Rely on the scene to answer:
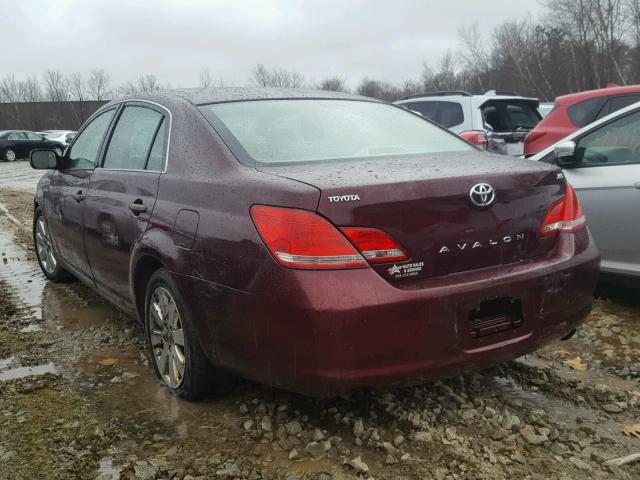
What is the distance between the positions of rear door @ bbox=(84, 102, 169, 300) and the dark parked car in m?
29.2

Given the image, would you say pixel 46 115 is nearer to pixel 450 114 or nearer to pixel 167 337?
pixel 450 114

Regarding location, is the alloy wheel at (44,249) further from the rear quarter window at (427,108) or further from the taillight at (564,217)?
the rear quarter window at (427,108)

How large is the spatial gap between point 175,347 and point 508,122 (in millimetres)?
Result: 7825

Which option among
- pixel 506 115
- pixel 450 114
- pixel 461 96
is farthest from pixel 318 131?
pixel 506 115

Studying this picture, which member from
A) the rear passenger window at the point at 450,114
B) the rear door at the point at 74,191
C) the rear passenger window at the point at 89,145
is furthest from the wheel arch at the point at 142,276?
the rear passenger window at the point at 450,114

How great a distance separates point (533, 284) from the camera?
2.58 metres

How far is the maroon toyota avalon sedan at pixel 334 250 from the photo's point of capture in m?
2.32

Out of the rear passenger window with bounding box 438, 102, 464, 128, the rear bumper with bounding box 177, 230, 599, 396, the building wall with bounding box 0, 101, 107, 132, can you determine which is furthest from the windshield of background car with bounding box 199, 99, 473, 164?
the building wall with bounding box 0, 101, 107, 132

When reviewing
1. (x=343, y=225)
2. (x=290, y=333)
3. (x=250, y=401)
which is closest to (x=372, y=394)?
(x=250, y=401)

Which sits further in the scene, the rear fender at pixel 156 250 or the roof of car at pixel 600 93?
the roof of car at pixel 600 93

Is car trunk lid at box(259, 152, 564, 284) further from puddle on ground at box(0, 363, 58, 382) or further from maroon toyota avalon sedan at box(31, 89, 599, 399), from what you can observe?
puddle on ground at box(0, 363, 58, 382)

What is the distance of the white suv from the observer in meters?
9.00

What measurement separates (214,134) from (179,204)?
37 centimetres

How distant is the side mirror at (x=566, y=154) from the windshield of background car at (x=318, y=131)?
1.42 metres
